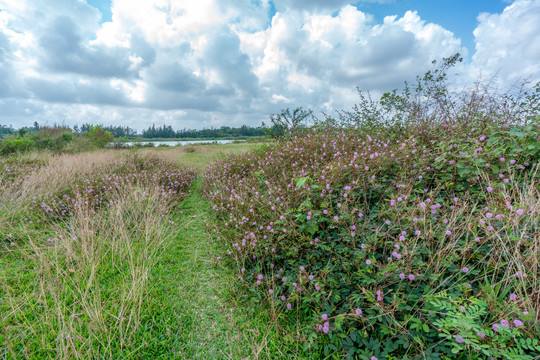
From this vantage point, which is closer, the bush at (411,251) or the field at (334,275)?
the bush at (411,251)

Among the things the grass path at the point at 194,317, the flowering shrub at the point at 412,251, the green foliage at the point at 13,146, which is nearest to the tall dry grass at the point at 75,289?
the grass path at the point at 194,317

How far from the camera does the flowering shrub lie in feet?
4.91

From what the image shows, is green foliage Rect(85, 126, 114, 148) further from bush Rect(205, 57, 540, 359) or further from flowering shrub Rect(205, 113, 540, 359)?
bush Rect(205, 57, 540, 359)

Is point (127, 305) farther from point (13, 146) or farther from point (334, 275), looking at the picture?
point (13, 146)

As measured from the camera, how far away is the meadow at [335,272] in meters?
1.61

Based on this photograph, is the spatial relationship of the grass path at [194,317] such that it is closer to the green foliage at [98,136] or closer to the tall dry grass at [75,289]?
the tall dry grass at [75,289]

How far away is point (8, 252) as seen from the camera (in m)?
3.43

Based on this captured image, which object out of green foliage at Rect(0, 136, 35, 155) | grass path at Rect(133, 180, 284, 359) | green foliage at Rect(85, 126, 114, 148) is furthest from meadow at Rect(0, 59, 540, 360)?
green foliage at Rect(85, 126, 114, 148)

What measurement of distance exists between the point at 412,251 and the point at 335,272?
0.84 m

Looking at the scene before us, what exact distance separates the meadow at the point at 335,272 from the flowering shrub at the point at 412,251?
0.07 ft

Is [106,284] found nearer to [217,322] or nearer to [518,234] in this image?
[217,322]

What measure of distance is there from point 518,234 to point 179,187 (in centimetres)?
748

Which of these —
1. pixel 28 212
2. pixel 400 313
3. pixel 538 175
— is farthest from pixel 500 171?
pixel 28 212

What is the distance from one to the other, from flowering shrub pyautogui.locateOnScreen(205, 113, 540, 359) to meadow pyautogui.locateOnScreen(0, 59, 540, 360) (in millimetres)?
20
